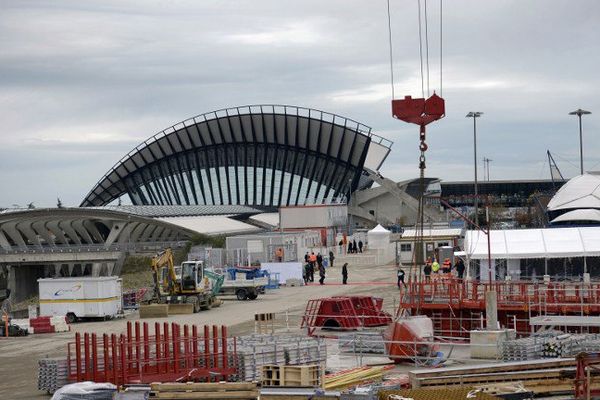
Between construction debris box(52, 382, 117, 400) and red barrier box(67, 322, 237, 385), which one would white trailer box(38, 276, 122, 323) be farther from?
construction debris box(52, 382, 117, 400)

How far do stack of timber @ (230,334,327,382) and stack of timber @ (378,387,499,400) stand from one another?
15.8ft

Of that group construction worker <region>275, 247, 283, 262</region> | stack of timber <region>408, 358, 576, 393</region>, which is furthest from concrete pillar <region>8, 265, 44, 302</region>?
stack of timber <region>408, 358, 576, 393</region>

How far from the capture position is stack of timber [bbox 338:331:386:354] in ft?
92.8

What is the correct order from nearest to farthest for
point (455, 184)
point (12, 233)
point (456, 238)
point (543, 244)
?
1. point (543, 244)
2. point (456, 238)
3. point (12, 233)
4. point (455, 184)

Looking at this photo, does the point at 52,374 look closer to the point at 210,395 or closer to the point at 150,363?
the point at 150,363

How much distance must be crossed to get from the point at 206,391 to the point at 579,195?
2504 inches

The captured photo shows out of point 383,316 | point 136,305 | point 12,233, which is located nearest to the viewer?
point 383,316

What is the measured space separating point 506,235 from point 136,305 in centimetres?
1703

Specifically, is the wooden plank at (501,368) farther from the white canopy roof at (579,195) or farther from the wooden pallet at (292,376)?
the white canopy roof at (579,195)

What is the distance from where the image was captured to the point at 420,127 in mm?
27844

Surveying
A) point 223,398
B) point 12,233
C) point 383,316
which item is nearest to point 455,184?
point 12,233

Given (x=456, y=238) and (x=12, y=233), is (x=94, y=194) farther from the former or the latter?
(x=456, y=238)

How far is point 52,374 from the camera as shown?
79.7 feet

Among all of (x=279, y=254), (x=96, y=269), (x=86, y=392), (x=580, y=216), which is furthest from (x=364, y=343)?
(x=96, y=269)
